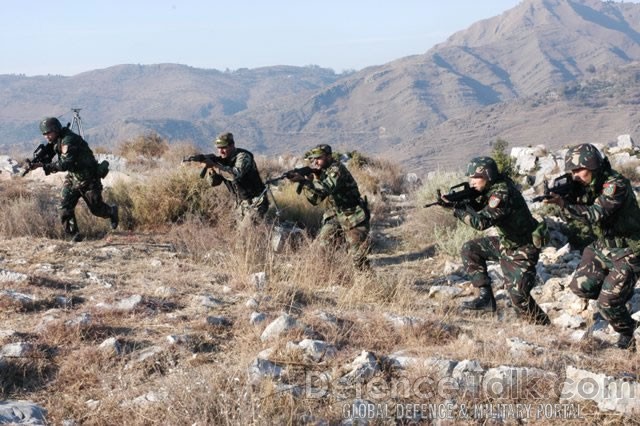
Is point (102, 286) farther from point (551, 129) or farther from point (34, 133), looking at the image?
point (34, 133)

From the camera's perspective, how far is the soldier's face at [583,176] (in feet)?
15.6

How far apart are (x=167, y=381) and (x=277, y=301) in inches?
71.6

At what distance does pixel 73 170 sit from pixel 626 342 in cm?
599

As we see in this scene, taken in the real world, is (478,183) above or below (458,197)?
above

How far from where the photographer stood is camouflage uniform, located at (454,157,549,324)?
5129 millimetres

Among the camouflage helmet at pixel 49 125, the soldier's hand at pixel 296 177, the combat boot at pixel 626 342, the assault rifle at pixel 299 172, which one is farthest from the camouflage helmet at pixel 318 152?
the combat boot at pixel 626 342

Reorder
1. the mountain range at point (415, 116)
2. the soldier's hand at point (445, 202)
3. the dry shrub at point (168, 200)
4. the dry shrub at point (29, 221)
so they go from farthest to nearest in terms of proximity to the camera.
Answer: the mountain range at point (415, 116), the dry shrub at point (168, 200), the dry shrub at point (29, 221), the soldier's hand at point (445, 202)

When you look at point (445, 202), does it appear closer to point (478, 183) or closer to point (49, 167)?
point (478, 183)

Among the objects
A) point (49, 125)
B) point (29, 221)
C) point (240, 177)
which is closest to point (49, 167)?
point (49, 125)

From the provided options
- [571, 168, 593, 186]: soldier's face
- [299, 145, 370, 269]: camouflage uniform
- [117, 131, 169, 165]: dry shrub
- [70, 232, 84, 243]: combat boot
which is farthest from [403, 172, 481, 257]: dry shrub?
[117, 131, 169, 165]: dry shrub

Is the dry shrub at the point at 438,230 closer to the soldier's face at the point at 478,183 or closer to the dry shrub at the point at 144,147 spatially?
the soldier's face at the point at 478,183

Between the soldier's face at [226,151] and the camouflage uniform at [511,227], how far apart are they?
3.30 m

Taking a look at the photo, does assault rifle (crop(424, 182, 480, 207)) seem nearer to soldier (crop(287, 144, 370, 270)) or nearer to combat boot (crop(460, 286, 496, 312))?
combat boot (crop(460, 286, 496, 312))

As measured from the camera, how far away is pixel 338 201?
22.2 ft
